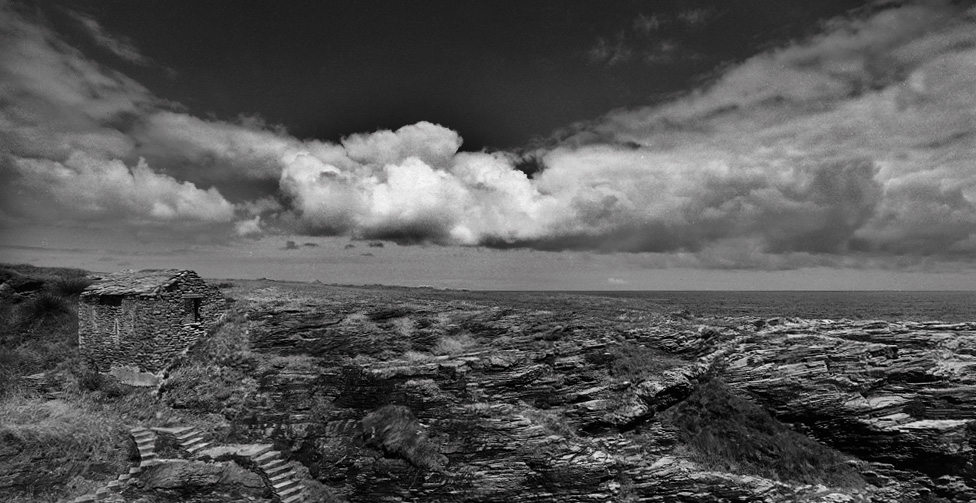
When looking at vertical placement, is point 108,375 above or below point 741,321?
below

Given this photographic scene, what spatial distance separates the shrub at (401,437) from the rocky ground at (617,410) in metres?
0.07

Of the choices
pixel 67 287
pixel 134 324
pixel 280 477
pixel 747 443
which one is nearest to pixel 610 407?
pixel 747 443

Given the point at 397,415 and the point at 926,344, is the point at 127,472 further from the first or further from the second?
the point at 926,344

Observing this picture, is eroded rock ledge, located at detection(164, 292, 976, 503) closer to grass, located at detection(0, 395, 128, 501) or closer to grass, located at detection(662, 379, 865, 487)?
grass, located at detection(662, 379, 865, 487)

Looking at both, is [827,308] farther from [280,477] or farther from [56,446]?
[56,446]

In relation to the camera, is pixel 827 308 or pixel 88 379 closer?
pixel 88 379

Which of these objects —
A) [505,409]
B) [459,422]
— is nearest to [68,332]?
[459,422]

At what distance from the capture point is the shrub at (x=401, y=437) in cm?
1770

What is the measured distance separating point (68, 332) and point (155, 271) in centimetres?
894

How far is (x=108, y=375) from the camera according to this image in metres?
25.8

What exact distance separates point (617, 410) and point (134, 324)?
29561 mm

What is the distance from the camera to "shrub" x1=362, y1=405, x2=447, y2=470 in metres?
17.7

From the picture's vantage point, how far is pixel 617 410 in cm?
1888

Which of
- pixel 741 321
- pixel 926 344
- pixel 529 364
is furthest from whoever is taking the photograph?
pixel 741 321
